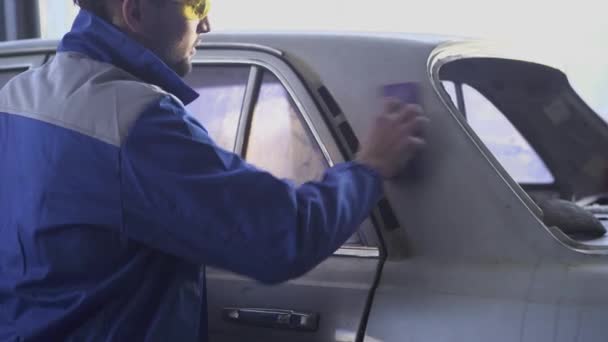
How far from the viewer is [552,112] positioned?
2752 mm

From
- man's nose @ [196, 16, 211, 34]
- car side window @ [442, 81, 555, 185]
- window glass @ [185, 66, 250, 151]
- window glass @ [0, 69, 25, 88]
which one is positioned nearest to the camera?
man's nose @ [196, 16, 211, 34]

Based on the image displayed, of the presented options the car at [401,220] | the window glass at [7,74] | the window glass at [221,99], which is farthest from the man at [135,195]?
the window glass at [7,74]

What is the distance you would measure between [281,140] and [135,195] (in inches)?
27.6

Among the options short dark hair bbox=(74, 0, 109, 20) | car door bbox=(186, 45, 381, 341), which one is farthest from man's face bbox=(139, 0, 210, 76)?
car door bbox=(186, 45, 381, 341)

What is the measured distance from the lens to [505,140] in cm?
267

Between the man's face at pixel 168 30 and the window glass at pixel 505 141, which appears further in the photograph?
the window glass at pixel 505 141

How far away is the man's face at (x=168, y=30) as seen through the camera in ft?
5.46

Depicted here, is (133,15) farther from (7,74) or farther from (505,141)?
(505,141)

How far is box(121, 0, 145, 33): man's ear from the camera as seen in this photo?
167 cm

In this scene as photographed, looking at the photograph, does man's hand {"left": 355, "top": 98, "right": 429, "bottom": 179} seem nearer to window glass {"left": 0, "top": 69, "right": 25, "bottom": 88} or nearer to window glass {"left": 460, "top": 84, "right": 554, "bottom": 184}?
window glass {"left": 460, "top": 84, "right": 554, "bottom": 184}

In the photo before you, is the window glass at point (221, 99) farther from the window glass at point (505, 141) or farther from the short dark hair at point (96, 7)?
the window glass at point (505, 141)

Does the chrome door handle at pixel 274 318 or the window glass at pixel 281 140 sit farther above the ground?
the window glass at pixel 281 140

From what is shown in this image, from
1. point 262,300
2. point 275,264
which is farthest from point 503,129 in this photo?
point 275,264

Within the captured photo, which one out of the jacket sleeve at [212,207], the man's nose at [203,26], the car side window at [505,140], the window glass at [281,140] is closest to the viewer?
the jacket sleeve at [212,207]
